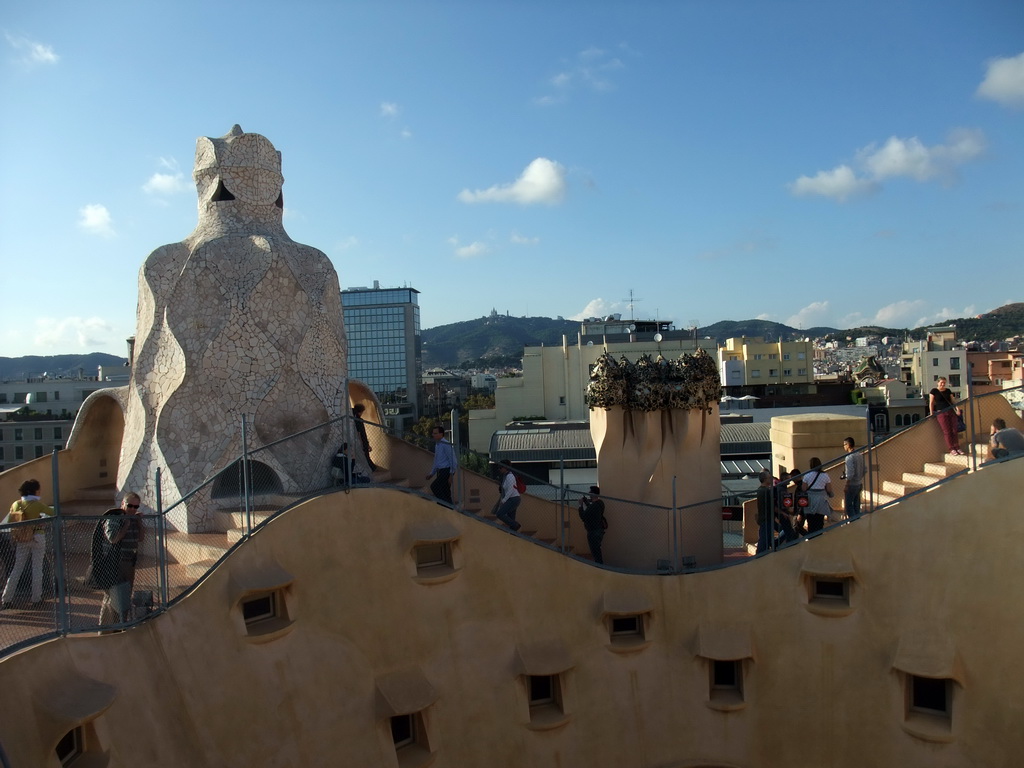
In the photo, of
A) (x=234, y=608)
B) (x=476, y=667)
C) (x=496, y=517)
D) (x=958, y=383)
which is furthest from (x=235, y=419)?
(x=958, y=383)

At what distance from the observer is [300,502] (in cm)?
966

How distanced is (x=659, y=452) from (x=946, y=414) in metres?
4.77

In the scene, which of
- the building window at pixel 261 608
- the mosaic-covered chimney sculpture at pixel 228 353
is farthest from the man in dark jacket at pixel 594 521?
the building window at pixel 261 608

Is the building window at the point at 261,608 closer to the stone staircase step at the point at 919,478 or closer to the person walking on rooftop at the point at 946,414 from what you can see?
the stone staircase step at the point at 919,478

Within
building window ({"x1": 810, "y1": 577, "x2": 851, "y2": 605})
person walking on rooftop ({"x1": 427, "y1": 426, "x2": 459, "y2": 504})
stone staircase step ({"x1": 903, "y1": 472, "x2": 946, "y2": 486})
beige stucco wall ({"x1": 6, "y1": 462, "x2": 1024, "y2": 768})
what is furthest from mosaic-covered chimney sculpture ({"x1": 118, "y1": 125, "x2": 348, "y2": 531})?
stone staircase step ({"x1": 903, "y1": 472, "x2": 946, "y2": 486})

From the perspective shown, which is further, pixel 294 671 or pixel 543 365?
pixel 543 365

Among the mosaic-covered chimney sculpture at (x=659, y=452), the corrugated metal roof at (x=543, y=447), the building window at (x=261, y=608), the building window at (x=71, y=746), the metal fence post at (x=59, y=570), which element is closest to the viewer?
the building window at (x=71, y=746)

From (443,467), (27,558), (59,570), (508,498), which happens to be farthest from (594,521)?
(27,558)

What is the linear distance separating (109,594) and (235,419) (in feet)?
14.1

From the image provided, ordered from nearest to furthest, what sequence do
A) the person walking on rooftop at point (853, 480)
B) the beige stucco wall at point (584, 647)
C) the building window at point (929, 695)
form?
the beige stucco wall at point (584, 647) → the building window at point (929, 695) → the person walking on rooftop at point (853, 480)

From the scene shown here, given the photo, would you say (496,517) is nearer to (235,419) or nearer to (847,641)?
(235,419)

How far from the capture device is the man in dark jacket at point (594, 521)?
1268 cm

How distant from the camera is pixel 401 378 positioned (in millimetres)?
121062

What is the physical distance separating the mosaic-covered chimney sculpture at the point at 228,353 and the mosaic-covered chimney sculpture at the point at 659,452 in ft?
17.3
